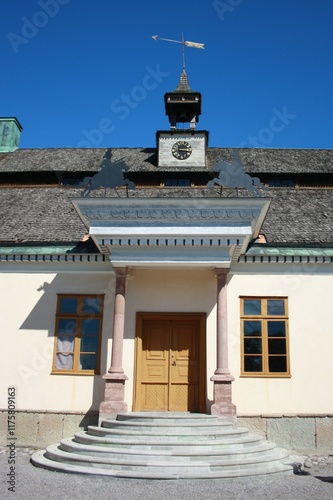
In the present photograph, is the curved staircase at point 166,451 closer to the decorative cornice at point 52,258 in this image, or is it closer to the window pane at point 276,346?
the window pane at point 276,346

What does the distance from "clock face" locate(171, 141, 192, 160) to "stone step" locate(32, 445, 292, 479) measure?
1530 centimetres

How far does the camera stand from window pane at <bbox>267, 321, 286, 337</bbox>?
12414 millimetres

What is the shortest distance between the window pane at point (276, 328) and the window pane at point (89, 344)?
4322 mm

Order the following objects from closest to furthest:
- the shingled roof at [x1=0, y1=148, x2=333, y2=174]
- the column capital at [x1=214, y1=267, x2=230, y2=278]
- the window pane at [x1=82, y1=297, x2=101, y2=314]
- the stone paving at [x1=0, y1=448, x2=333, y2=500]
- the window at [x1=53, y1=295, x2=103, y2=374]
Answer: the stone paving at [x1=0, y1=448, x2=333, y2=500] < the column capital at [x1=214, y1=267, x2=230, y2=278] < the window at [x1=53, y1=295, x2=103, y2=374] < the window pane at [x1=82, y1=297, x2=101, y2=314] < the shingled roof at [x1=0, y1=148, x2=333, y2=174]

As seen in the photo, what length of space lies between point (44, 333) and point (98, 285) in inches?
70.6

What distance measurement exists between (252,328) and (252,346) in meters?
0.44

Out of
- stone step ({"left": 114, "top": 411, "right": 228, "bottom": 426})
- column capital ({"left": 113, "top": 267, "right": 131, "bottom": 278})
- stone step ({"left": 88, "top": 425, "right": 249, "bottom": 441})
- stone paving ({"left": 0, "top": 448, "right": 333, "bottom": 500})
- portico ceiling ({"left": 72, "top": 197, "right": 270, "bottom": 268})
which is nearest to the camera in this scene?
stone paving ({"left": 0, "top": 448, "right": 333, "bottom": 500})

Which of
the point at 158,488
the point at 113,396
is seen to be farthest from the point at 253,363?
the point at 158,488

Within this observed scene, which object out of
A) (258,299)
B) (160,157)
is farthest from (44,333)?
(160,157)

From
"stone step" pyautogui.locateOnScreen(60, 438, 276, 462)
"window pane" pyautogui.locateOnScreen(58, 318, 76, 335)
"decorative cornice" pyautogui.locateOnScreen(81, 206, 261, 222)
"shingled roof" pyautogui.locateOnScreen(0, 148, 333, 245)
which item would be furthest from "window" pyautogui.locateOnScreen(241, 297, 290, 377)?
"window pane" pyautogui.locateOnScreen(58, 318, 76, 335)

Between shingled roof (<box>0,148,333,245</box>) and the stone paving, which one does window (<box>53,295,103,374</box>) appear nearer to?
shingled roof (<box>0,148,333,245</box>)

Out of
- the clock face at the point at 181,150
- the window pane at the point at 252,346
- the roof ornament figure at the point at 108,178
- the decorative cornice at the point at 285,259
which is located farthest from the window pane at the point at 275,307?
the clock face at the point at 181,150

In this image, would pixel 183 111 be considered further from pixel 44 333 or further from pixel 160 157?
pixel 44 333

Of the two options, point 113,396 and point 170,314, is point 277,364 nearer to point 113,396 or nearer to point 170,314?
point 170,314
